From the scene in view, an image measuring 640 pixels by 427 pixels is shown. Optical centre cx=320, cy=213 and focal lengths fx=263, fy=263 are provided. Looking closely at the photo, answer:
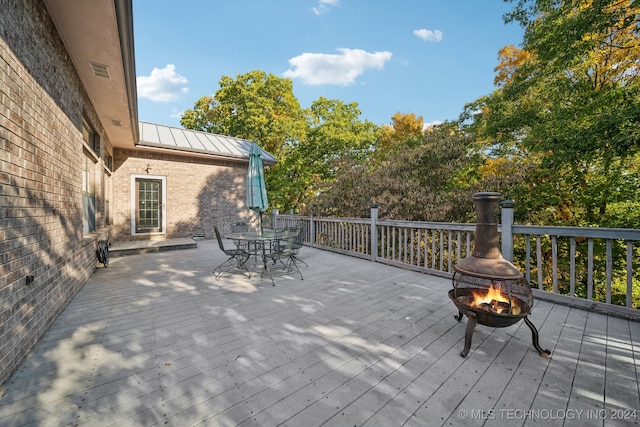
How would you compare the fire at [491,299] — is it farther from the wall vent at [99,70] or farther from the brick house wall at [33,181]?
the wall vent at [99,70]

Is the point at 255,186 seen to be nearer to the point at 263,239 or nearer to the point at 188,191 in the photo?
the point at 263,239

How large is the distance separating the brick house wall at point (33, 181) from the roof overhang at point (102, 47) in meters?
0.16

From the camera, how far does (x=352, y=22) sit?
943 cm

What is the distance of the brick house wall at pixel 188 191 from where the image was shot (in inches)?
317

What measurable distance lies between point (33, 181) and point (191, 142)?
7.82 m

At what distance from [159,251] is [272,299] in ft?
17.1

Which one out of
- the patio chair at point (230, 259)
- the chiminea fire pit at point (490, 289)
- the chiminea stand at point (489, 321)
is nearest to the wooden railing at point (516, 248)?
the chiminea fire pit at point (490, 289)

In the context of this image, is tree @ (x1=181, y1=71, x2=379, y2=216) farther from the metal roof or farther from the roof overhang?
the roof overhang

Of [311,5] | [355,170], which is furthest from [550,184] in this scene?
[311,5]

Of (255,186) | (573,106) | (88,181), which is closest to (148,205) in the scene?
(88,181)

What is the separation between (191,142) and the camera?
9.60 metres

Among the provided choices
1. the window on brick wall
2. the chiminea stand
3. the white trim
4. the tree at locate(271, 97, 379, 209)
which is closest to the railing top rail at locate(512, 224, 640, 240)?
the chiminea stand

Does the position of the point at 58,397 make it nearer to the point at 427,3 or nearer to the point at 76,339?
the point at 76,339

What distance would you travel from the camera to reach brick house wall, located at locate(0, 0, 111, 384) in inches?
76.2
